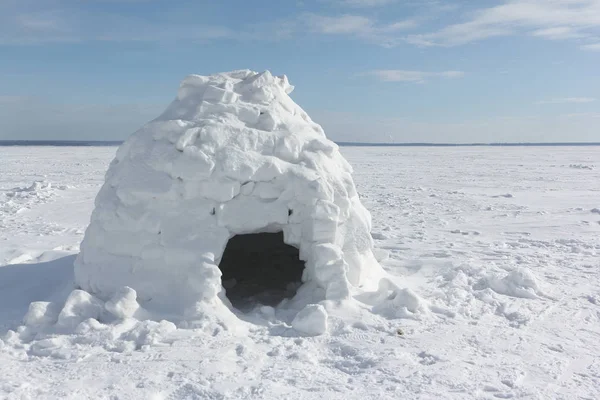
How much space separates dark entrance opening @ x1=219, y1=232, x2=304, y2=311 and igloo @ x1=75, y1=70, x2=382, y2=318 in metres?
0.69

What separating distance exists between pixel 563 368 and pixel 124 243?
3797mm

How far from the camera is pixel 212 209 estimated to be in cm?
477

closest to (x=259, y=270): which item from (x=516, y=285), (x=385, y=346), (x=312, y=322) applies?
(x=312, y=322)

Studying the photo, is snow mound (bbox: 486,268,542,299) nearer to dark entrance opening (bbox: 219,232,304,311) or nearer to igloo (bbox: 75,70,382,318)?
igloo (bbox: 75,70,382,318)

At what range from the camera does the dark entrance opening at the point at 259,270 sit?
5.52 meters

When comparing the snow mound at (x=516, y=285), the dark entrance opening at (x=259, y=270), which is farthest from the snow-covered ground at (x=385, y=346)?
the dark entrance opening at (x=259, y=270)

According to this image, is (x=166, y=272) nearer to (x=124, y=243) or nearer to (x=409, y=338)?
(x=124, y=243)

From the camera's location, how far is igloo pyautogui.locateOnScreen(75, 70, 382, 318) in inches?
181

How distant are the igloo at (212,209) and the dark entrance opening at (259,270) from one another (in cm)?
69

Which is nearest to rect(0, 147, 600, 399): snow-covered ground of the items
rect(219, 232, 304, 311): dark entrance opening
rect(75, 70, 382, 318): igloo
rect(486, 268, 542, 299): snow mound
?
rect(486, 268, 542, 299): snow mound

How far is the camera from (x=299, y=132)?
5.45 meters

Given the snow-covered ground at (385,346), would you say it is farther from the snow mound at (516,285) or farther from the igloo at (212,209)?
the igloo at (212,209)

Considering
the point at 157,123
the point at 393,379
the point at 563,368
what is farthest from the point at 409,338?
the point at 157,123

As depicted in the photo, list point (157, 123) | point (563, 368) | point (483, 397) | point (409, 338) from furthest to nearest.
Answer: point (157, 123), point (409, 338), point (563, 368), point (483, 397)
